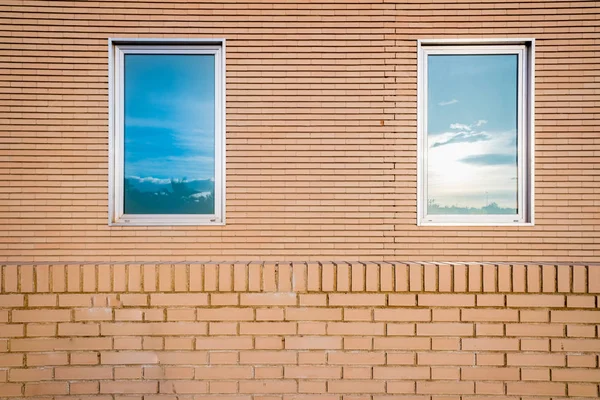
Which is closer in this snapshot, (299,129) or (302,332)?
(302,332)

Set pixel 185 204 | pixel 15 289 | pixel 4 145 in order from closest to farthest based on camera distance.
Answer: pixel 15 289
pixel 4 145
pixel 185 204

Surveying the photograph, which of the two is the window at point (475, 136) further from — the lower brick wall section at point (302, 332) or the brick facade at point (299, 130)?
the lower brick wall section at point (302, 332)

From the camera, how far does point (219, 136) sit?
401cm

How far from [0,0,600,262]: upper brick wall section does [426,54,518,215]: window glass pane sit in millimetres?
281

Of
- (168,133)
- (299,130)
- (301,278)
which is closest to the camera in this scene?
(301,278)

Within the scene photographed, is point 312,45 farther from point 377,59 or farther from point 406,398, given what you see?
point 406,398

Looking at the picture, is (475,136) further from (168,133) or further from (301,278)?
(168,133)

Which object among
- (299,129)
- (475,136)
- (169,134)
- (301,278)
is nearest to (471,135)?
(475,136)

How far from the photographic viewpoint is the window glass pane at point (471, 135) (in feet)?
13.4

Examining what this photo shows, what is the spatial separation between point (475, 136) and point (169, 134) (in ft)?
11.2

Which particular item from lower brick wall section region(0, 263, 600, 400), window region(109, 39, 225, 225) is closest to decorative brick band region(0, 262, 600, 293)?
lower brick wall section region(0, 263, 600, 400)

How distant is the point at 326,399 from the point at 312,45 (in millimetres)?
3321

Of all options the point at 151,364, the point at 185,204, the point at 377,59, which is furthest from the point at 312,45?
the point at 151,364

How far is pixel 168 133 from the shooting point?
412 cm
